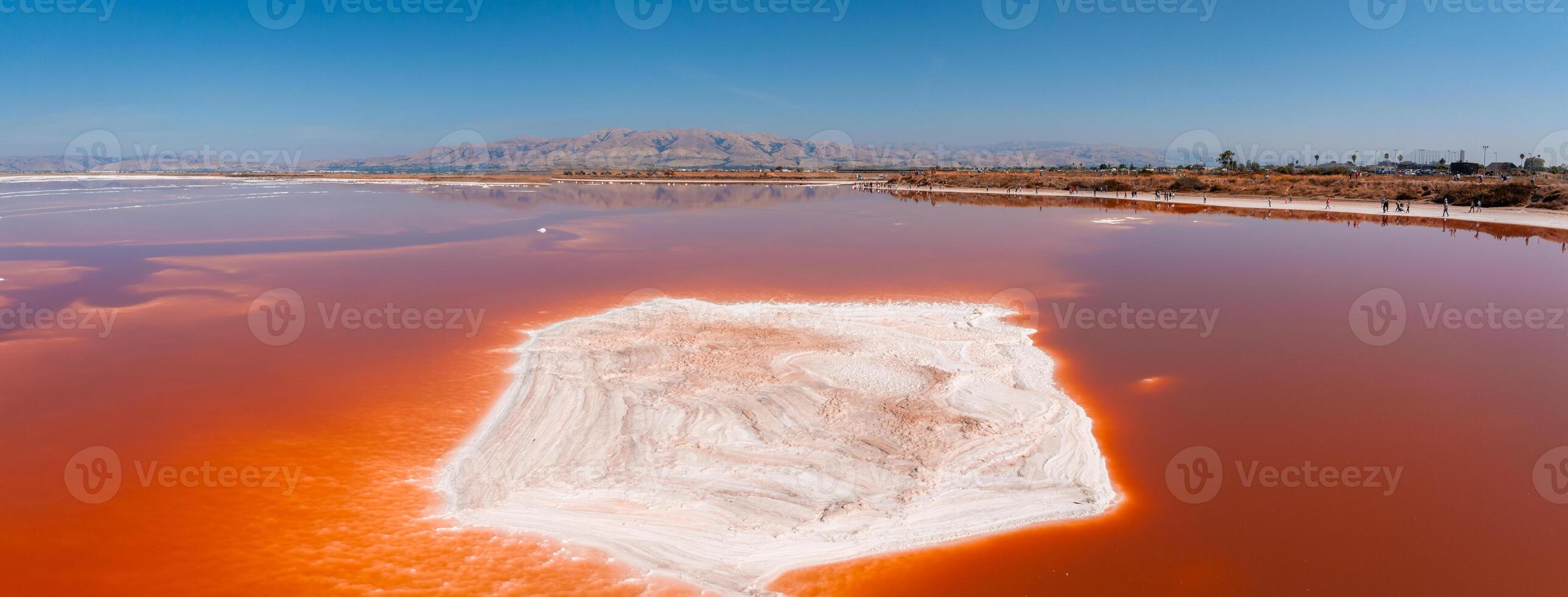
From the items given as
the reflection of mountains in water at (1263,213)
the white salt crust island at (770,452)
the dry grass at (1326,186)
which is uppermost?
the dry grass at (1326,186)

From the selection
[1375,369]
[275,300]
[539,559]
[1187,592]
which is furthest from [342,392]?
[1375,369]

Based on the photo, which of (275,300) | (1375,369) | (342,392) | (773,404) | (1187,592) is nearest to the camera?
(1187,592)

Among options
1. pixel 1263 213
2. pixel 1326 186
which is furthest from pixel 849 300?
pixel 1326 186

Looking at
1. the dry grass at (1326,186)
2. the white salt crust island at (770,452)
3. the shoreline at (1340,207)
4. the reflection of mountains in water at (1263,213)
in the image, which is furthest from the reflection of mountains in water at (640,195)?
the white salt crust island at (770,452)

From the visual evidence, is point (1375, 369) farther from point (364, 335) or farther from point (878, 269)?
point (364, 335)

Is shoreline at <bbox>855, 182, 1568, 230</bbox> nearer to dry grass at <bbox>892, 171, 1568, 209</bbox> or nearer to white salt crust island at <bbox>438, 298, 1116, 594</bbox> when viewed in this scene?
dry grass at <bbox>892, 171, 1568, 209</bbox>

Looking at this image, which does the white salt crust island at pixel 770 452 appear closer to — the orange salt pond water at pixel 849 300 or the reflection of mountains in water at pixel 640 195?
the orange salt pond water at pixel 849 300
